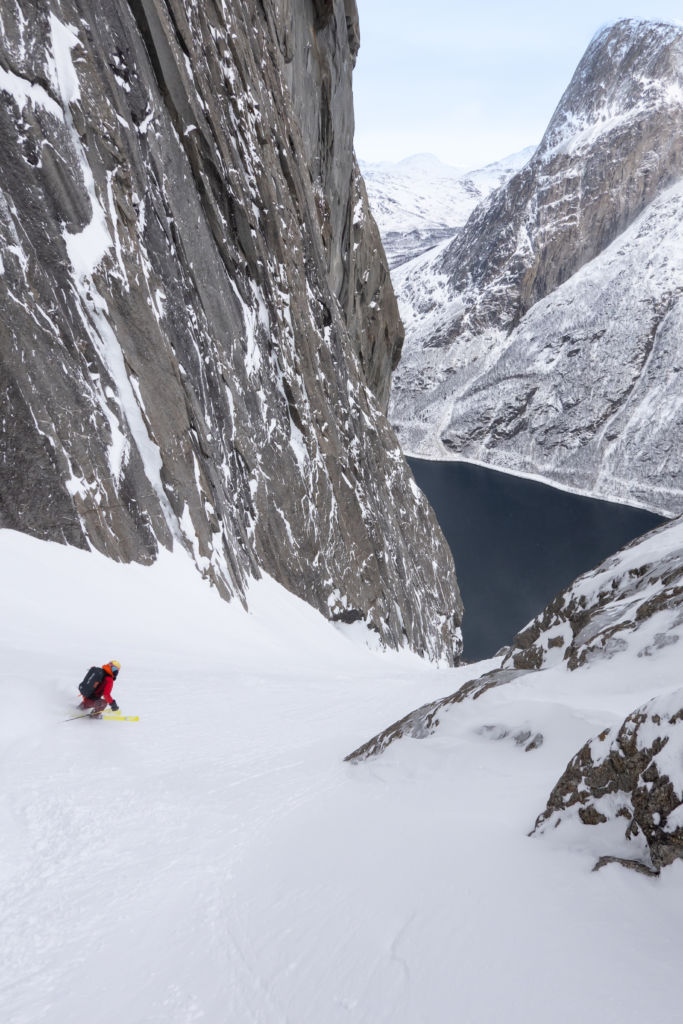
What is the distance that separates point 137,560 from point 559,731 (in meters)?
12.8

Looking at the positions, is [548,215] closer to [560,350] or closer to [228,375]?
[560,350]

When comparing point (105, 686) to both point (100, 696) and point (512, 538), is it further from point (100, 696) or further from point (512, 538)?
point (512, 538)

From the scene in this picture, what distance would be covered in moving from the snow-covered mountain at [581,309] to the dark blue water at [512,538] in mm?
9290

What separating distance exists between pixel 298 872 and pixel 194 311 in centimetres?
2151

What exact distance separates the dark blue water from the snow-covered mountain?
9290 millimetres

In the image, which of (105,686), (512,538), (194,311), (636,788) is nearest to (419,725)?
(636,788)

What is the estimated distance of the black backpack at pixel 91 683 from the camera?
876cm

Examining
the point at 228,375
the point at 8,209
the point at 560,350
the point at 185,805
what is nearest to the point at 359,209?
the point at 228,375

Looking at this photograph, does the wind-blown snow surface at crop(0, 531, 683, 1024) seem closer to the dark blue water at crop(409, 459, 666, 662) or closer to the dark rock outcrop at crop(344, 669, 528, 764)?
the dark rock outcrop at crop(344, 669, 528, 764)

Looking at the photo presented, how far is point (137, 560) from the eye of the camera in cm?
1714

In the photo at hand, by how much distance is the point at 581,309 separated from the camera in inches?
4776

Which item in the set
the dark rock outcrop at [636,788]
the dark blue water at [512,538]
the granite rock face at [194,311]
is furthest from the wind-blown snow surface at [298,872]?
the dark blue water at [512,538]

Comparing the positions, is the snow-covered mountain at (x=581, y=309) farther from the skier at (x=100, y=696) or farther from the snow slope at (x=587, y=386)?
the skier at (x=100, y=696)

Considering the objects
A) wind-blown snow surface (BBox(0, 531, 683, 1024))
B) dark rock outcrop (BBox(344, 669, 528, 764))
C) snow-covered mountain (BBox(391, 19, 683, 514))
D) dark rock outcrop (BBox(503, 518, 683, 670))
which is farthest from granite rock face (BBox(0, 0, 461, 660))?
snow-covered mountain (BBox(391, 19, 683, 514))
